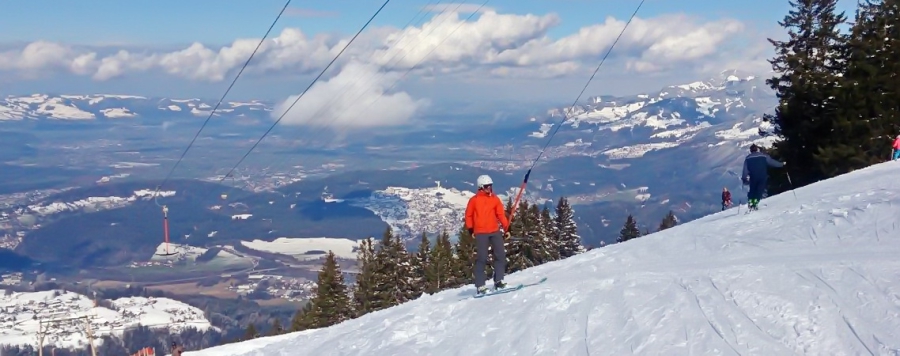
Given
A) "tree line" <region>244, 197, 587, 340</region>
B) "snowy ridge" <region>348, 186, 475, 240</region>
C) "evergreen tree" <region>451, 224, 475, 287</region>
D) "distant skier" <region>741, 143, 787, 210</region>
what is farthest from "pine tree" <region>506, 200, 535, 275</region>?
"snowy ridge" <region>348, 186, 475, 240</region>

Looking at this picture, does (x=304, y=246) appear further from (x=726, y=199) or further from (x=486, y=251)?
(x=486, y=251)

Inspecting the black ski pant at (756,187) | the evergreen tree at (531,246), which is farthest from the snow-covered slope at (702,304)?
the evergreen tree at (531,246)

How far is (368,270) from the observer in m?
45.9

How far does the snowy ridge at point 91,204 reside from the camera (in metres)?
156

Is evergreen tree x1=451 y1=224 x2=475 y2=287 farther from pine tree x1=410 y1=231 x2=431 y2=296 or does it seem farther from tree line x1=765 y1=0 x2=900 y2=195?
tree line x1=765 y1=0 x2=900 y2=195

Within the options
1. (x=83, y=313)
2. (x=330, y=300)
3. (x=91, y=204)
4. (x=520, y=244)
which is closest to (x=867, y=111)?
(x=520, y=244)

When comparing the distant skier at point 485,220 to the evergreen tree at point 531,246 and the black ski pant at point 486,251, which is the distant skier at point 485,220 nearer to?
the black ski pant at point 486,251

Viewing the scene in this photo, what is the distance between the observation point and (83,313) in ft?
232

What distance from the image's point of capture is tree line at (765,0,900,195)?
3703 cm

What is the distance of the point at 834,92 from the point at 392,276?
1014 inches

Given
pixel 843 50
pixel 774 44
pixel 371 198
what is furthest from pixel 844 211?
pixel 371 198

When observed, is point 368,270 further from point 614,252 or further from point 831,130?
point 614,252

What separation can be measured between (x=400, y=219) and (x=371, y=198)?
90.1 feet

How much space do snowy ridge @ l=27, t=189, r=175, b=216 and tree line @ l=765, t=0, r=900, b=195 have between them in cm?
13475
